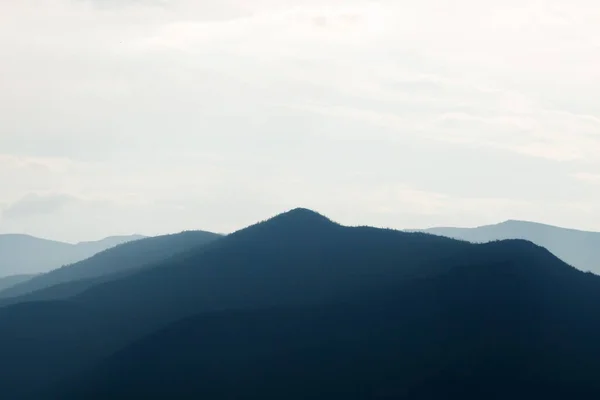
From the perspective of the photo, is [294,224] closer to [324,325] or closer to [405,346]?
[324,325]

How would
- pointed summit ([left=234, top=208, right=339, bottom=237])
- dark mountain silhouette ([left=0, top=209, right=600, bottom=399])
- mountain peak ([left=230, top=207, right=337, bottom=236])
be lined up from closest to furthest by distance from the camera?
dark mountain silhouette ([left=0, top=209, right=600, bottom=399])
pointed summit ([left=234, top=208, right=339, bottom=237])
mountain peak ([left=230, top=207, right=337, bottom=236])

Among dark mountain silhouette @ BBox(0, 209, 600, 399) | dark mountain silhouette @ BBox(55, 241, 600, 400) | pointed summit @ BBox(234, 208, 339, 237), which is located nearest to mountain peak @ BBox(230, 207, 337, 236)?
pointed summit @ BBox(234, 208, 339, 237)

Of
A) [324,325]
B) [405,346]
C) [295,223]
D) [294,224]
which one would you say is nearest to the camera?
[405,346]

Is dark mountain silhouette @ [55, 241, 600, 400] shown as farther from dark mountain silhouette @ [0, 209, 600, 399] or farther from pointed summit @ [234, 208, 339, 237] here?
pointed summit @ [234, 208, 339, 237]

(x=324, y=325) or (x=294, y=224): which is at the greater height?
(x=294, y=224)

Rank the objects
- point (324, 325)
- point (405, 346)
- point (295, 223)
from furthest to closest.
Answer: point (295, 223) < point (324, 325) < point (405, 346)

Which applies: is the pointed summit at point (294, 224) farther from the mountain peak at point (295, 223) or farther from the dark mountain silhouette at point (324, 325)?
the dark mountain silhouette at point (324, 325)

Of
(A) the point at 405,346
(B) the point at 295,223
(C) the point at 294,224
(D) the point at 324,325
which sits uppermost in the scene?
(B) the point at 295,223

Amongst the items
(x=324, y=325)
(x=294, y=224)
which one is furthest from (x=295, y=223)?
(x=324, y=325)

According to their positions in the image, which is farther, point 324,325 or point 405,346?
point 324,325
